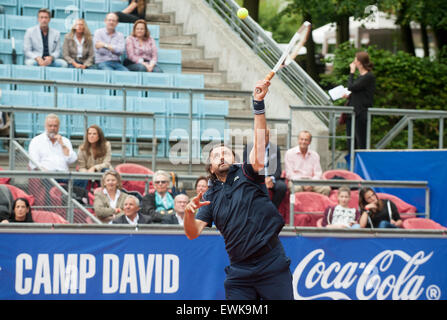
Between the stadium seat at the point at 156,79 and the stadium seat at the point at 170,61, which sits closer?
the stadium seat at the point at 156,79

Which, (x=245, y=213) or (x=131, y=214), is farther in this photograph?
(x=131, y=214)

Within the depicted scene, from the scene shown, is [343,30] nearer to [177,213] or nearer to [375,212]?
[375,212]

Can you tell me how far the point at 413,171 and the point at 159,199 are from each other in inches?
188

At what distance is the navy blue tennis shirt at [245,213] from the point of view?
6289mm

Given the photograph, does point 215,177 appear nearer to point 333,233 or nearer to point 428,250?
point 333,233

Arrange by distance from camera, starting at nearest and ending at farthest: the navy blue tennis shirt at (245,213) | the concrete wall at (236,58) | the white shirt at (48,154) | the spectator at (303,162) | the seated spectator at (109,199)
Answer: the navy blue tennis shirt at (245,213) → the seated spectator at (109,199) → the white shirt at (48,154) → the spectator at (303,162) → the concrete wall at (236,58)

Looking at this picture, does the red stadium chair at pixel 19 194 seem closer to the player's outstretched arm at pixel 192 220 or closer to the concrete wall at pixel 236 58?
the player's outstretched arm at pixel 192 220

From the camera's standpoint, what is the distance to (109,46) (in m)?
14.6

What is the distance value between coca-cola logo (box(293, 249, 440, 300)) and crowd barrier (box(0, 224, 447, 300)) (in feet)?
0.04

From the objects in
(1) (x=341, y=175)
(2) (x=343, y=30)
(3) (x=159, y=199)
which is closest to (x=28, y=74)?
(3) (x=159, y=199)

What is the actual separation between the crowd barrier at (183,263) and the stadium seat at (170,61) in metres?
7.42

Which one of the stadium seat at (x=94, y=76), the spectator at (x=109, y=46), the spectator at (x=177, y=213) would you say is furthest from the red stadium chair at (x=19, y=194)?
the spectator at (x=109, y=46)

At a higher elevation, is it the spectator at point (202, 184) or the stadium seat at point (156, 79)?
the stadium seat at point (156, 79)
